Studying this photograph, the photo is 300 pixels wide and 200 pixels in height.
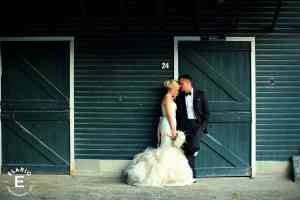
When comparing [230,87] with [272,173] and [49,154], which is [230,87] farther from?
[49,154]

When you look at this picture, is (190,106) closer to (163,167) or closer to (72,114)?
(163,167)

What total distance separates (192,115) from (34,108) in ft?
10.2

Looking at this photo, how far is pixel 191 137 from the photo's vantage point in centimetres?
1300

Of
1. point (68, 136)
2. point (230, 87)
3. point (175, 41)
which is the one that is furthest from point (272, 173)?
point (68, 136)

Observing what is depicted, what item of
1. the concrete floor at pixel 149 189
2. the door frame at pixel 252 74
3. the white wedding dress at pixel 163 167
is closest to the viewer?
the concrete floor at pixel 149 189

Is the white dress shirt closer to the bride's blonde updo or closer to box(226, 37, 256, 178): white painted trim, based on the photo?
the bride's blonde updo

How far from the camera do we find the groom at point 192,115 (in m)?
13.0

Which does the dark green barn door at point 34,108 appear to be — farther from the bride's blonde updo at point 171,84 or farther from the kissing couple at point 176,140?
the bride's blonde updo at point 171,84

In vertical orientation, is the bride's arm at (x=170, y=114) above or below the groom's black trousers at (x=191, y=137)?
above
